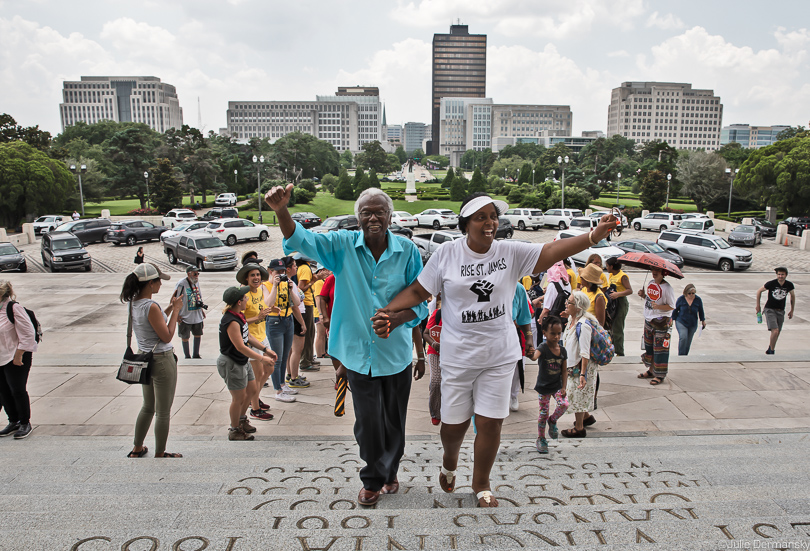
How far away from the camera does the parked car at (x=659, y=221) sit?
36.7 meters

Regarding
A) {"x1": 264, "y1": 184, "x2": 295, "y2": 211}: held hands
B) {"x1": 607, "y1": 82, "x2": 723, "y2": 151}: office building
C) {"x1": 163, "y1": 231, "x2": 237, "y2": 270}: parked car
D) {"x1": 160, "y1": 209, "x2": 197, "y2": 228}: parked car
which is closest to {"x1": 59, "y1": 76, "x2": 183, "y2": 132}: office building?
{"x1": 607, "y1": 82, "x2": 723, "y2": 151}: office building

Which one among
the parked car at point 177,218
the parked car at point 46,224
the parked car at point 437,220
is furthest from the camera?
the parked car at point 177,218

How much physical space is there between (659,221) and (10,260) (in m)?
36.0

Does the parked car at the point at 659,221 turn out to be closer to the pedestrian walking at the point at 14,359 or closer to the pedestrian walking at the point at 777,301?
the pedestrian walking at the point at 777,301

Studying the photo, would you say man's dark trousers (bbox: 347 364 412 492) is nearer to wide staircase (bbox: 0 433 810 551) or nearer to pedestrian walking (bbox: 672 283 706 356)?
wide staircase (bbox: 0 433 810 551)

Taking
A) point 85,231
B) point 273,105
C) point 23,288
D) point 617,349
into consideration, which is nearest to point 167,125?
point 273,105

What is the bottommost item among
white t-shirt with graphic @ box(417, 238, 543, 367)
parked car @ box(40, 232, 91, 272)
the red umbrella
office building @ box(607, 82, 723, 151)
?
parked car @ box(40, 232, 91, 272)

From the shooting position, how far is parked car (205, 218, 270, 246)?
3044 centimetres

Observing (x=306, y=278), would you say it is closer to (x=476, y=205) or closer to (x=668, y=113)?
(x=476, y=205)

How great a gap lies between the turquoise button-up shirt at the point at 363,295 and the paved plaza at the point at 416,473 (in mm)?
880

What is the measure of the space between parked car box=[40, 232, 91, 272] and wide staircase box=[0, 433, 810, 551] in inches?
787

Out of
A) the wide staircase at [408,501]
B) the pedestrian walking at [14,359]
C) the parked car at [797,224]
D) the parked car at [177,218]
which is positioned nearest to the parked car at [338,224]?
the parked car at [177,218]

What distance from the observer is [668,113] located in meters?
168

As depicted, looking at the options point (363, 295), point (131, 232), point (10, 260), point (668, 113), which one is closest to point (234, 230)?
point (131, 232)
